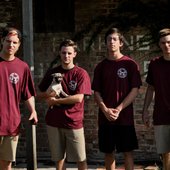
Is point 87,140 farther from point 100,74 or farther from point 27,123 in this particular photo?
point 100,74

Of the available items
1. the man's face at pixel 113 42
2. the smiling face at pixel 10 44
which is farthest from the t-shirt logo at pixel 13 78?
the man's face at pixel 113 42

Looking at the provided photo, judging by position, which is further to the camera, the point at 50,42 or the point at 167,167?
the point at 50,42

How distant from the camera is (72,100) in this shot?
5703 millimetres

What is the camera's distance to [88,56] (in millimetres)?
8195

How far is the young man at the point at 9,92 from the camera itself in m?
5.38

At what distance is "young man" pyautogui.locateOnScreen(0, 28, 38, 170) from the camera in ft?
Answer: 17.7

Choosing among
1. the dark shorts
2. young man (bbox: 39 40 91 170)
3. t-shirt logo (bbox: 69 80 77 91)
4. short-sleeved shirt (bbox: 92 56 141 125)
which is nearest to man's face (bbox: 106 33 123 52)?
short-sleeved shirt (bbox: 92 56 141 125)

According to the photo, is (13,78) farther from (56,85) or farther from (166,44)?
(166,44)

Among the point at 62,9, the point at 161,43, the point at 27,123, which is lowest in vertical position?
the point at 27,123

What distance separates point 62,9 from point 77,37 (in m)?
0.75

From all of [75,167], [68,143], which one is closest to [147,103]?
[68,143]

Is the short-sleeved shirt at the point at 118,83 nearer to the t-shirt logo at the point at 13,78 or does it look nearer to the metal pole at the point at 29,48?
the t-shirt logo at the point at 13,78

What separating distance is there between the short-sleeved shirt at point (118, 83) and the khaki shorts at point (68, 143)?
36 centimetres

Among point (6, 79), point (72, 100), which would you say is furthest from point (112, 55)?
point (6, 79)
